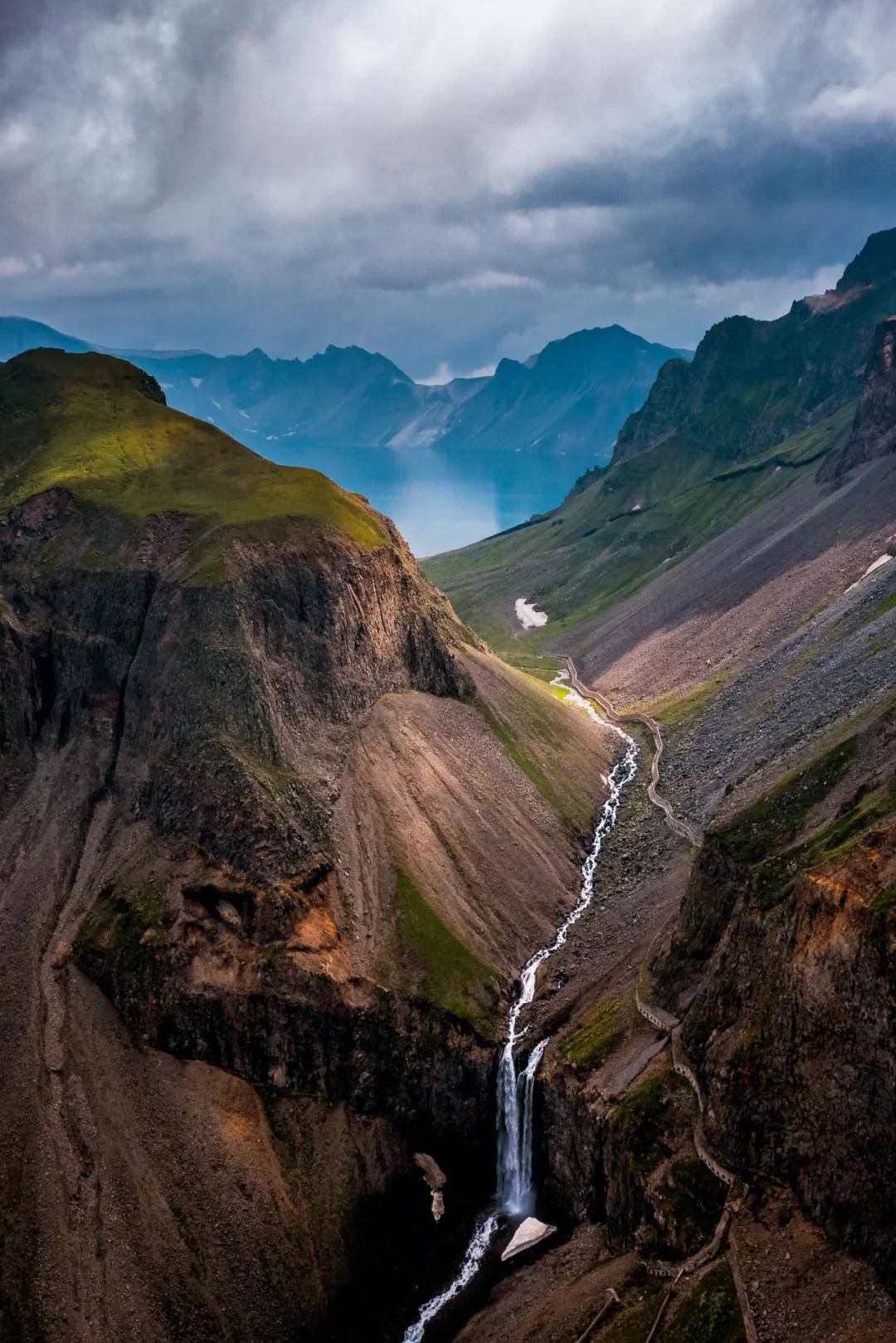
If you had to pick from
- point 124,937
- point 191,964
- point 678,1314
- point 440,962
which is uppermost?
point 124,937

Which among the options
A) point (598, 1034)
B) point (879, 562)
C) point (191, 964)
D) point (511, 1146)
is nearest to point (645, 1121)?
point (598, 1034)

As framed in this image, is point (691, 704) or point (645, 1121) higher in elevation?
point (691, 704)

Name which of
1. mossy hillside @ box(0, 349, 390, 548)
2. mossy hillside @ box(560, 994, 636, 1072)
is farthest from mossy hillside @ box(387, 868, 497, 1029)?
mossy hillside @ box(0, 349, 390, 548)

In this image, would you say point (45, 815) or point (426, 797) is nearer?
point (45, 815)

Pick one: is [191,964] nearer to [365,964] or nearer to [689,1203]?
[365,964]

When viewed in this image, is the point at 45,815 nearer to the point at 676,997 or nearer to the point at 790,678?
the point at 676,997

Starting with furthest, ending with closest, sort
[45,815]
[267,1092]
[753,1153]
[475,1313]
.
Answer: [45,815] → [267,1092] → [475,1313] → [753,1153]

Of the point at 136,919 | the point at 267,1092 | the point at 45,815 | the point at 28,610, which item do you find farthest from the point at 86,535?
the point at 267,1092
